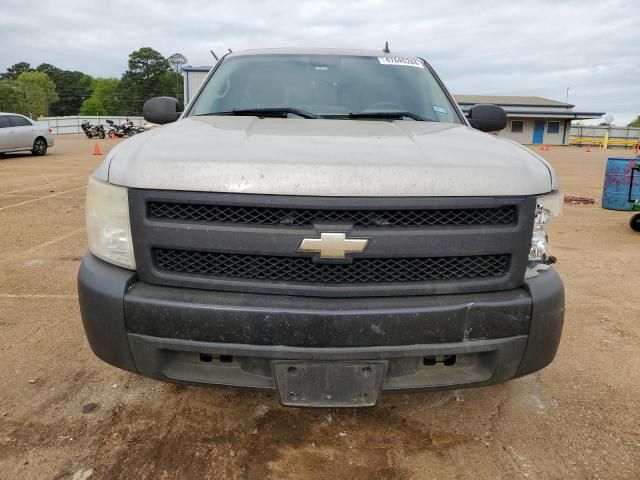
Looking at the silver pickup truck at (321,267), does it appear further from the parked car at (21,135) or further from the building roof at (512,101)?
the building roof at (512,101)

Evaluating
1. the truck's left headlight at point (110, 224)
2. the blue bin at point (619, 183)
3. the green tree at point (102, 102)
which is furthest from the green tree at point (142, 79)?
the truck's left headlight at point (110, 224)

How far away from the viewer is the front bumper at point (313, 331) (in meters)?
1.93

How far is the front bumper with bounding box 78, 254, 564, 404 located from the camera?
6.34 ft

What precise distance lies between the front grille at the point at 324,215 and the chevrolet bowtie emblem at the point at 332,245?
0.06 m

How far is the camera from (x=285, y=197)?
1.90m

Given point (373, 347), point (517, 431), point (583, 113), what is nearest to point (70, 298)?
point (373, 347)

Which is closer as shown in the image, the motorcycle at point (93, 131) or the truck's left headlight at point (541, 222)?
the truck's left headlight at point (541, 222)

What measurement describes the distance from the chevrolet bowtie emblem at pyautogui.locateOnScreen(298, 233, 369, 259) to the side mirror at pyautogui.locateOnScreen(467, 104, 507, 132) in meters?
2.16

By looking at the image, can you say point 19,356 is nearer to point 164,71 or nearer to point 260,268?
point 260,268

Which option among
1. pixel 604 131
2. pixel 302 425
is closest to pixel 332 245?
pixel 302 425

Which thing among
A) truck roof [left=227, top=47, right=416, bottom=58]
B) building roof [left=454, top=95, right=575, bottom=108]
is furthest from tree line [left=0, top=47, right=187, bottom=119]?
truck roof [left=227, top=47, right=416, bottom=58]

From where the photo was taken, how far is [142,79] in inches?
3711

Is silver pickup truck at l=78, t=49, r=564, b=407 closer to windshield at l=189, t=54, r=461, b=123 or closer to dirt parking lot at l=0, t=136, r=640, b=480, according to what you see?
dirt parking lot at l=0, t=136, r=640, b=480

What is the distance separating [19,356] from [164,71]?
326 ft
